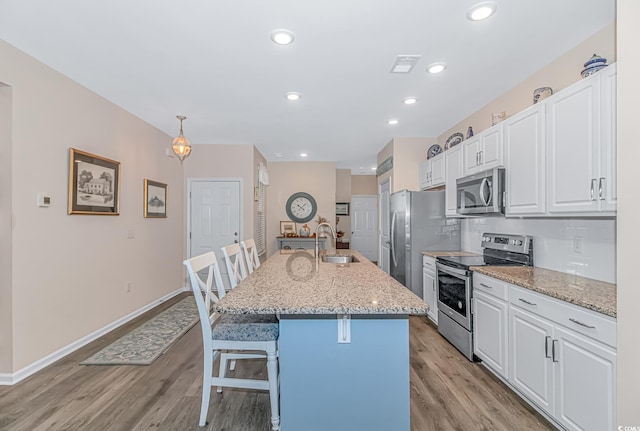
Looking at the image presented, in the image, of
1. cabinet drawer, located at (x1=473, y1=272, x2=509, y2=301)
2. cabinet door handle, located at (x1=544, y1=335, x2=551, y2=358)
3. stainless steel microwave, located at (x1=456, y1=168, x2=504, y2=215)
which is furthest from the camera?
stainless steel microwave, located at (x1=456, y1=168, x2=504, y2=215)

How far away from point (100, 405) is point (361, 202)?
7510 mm

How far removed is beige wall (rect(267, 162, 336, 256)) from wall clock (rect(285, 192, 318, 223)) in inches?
3.3

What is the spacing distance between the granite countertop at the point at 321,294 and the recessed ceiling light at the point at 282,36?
5.55 ft

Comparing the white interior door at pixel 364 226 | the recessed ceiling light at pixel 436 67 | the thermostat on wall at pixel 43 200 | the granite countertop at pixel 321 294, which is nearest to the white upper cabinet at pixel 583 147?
the recessed ceiling light at pixel 436 67

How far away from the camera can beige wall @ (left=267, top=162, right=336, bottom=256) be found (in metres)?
6.85

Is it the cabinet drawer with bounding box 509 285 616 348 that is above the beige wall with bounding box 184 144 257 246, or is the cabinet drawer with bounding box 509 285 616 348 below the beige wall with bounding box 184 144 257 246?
below

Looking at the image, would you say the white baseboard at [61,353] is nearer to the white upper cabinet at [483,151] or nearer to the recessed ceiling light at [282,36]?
the recessed ceiling light at [282,36]

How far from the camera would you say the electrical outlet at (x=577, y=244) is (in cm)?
231

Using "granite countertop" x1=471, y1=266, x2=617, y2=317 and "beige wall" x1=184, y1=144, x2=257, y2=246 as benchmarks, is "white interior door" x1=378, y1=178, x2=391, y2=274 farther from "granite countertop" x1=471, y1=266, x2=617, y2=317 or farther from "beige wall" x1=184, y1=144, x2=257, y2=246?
"granite countertop" x1=471, y1=266, x2=617, y2=317

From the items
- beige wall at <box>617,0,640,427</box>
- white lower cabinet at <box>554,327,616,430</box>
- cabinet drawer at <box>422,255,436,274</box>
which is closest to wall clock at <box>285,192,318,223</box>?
cabinet drawer at <box>422,255,436,274</box>

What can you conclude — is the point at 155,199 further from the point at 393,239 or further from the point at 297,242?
the point at 393,239

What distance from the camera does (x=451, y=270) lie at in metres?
3.01

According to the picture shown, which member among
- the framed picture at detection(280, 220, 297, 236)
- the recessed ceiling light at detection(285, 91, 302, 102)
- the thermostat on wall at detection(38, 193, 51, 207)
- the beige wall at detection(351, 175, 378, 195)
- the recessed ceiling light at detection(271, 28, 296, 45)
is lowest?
the framed picture at detection(280, 220, 297, 236)

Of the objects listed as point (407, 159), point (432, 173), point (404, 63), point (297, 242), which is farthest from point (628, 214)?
point (297, 242)
